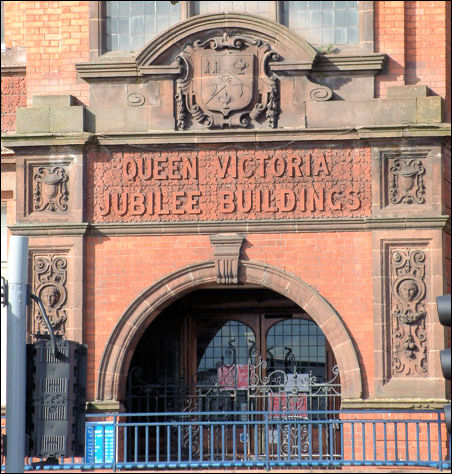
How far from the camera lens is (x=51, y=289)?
66.5ft

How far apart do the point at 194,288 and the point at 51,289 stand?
2142 millimetres

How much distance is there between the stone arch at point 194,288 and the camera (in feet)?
64.9

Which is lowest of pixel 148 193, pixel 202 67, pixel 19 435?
pixel 19 435

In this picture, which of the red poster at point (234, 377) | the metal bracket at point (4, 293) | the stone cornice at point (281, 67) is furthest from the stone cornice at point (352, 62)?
the metal bracket at point (4, 293)

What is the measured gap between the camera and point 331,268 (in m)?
20.0

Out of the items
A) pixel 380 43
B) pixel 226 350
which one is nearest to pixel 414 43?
pixel 380 43

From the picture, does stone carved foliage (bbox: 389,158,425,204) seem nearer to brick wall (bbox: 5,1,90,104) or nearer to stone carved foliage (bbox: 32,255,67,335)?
brick wall (bbox: 5,1,90,104)

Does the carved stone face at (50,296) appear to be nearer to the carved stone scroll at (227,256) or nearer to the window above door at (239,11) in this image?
the carved stone scroll at (227,256)

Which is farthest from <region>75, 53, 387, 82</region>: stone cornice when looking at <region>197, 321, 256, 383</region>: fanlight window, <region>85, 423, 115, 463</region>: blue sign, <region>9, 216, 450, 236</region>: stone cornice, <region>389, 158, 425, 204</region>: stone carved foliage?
<region>85, 423, 115, 463</region>: blue sign

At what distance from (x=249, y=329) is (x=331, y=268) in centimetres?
280

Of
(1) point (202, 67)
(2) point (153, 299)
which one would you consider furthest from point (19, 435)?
(1) point (202, 67)

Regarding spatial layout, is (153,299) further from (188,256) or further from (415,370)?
(415,370)

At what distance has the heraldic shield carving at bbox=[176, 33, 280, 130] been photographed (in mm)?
20250

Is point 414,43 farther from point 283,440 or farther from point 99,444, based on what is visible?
point 99,444
